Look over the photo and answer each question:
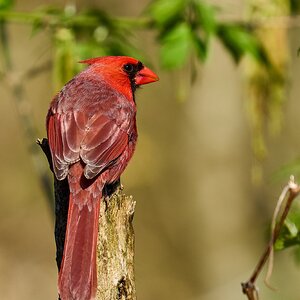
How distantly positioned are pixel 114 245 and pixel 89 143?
73 centimetres

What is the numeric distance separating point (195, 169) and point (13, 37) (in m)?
2.80

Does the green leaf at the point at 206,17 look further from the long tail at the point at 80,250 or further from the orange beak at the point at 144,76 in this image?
the long tail at the point at 80,250

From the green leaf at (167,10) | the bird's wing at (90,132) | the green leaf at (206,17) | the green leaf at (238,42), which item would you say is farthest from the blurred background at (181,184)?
the bird's wing at (90,132)

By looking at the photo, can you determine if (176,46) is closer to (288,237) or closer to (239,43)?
(239,43)

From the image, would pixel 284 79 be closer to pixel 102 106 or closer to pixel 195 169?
pixel 102 106

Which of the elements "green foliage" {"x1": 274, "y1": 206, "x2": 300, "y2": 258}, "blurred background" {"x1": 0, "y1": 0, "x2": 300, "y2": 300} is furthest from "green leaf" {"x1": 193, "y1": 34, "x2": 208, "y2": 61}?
"blurred background" {"x1": 0, "y1": 0, "x2": 300, "y2": 300}

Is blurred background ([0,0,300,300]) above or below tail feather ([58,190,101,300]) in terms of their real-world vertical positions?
above

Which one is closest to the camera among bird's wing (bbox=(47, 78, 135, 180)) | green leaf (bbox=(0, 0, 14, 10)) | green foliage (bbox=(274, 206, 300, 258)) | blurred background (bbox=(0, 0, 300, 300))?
green foliage (bbox=(274, 206, 300, 258))

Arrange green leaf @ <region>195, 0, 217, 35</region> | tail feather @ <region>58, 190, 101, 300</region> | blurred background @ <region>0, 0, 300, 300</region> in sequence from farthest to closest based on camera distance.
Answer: blurred background @ <region>0, 0, 300, 300</region>, green leaf @ <region>195, 0, 217, 35</region>, tail feather @ <region>58, 190, 101, 300</region>

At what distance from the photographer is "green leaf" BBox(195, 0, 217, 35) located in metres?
5.46

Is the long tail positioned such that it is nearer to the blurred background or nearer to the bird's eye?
the bird's eye

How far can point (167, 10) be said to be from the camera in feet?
18.5

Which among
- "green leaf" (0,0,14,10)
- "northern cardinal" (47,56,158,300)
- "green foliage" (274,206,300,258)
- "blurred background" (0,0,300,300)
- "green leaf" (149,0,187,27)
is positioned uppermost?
"blurred background" (0,0,300,300)

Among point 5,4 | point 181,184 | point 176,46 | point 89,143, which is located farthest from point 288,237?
point 181,184
